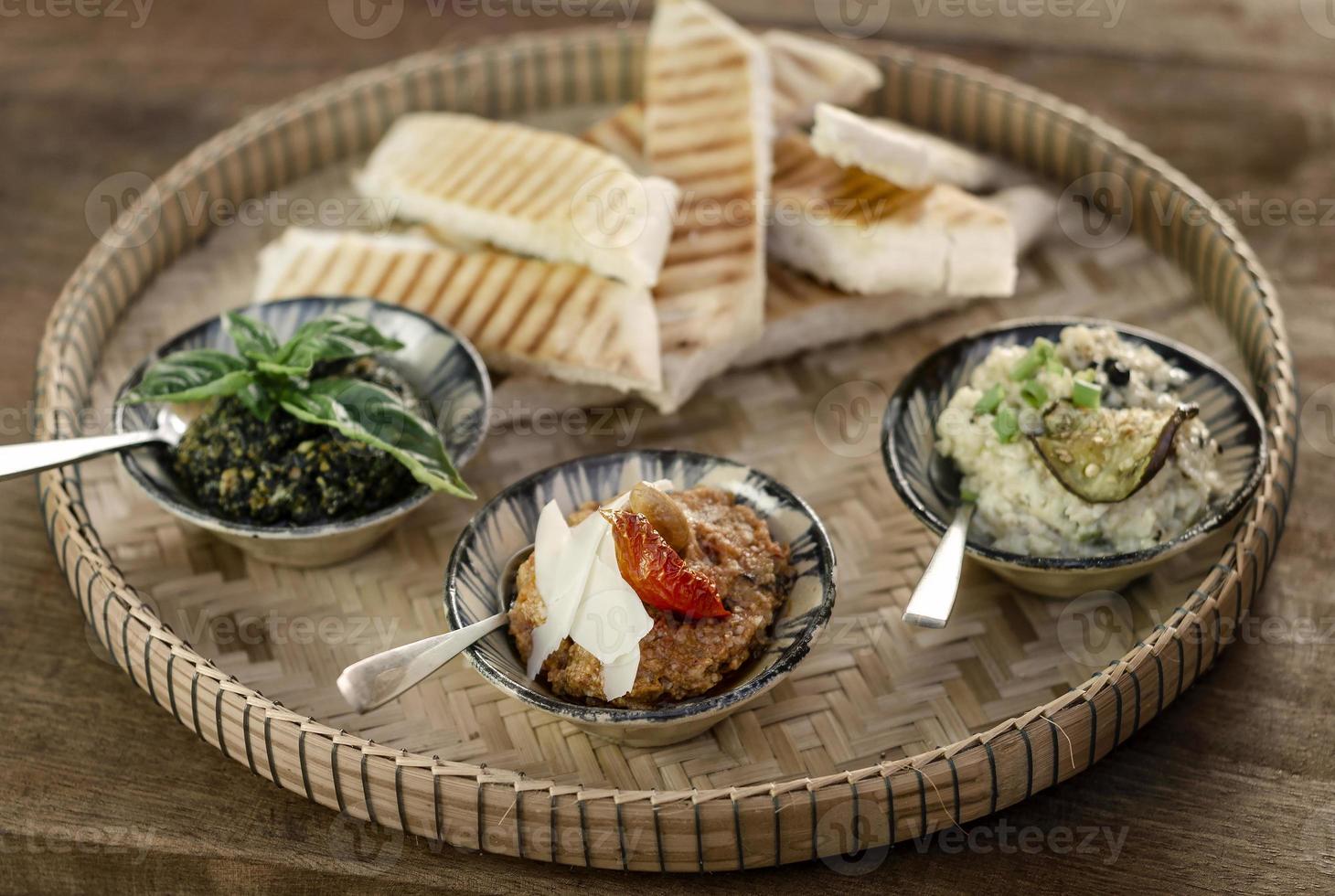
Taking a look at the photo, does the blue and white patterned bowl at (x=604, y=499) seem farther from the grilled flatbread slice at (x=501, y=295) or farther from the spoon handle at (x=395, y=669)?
the grilled flatbread slice at (x=501, y=295)

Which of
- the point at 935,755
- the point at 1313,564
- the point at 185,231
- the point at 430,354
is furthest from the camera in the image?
the point at 185,231

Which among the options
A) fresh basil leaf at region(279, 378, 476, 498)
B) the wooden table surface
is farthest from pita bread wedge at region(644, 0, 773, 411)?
the wooden table surface

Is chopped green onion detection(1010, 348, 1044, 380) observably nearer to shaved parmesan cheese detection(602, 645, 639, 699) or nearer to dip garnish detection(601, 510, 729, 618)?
dip garnish detection(601, 510, 729, 618)

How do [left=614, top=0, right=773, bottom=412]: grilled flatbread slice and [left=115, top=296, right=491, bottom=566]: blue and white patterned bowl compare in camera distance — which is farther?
[left=614, top=0, right=773, bottom=412]: grilled flatbread slice

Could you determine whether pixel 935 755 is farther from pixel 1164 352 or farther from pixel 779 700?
pixel 1164 352

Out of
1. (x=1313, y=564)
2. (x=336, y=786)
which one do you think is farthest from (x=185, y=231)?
(x=1313, y=564)
